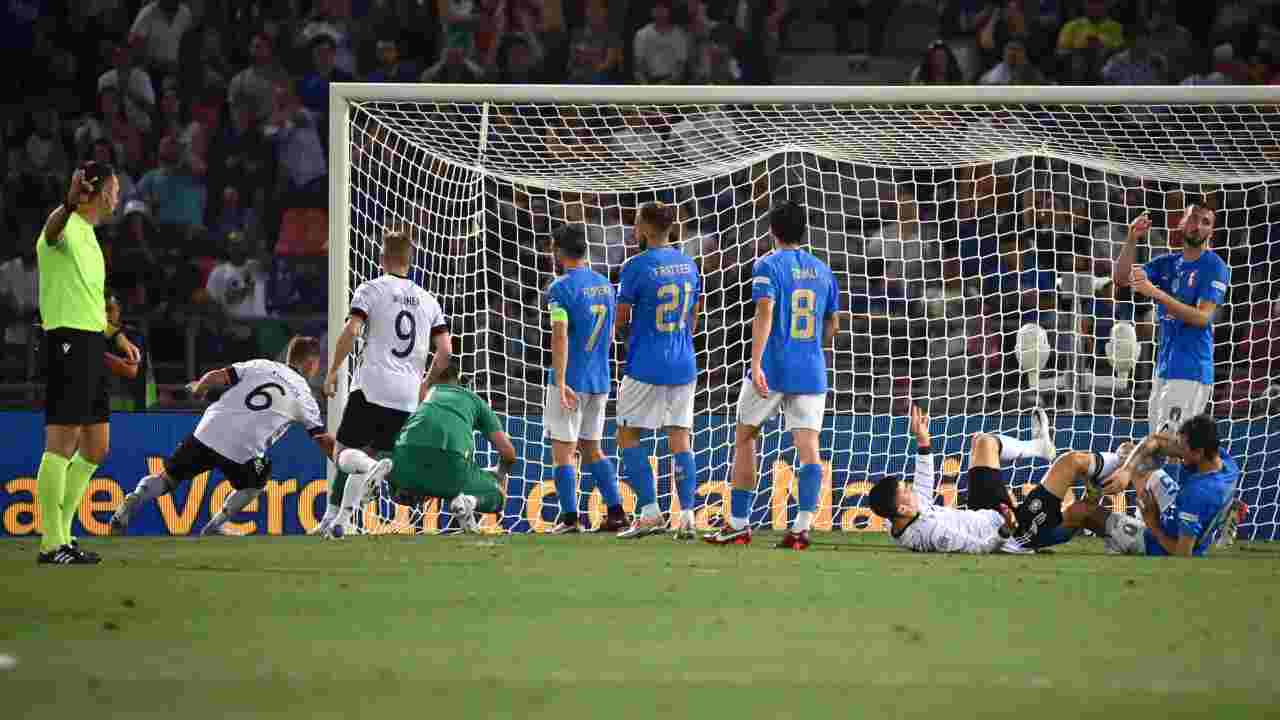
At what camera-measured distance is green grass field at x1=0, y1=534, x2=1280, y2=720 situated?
14.9ft

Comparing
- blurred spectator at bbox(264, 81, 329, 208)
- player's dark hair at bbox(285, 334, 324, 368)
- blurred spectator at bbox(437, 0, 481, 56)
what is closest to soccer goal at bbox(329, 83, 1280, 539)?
player's dark hair at bbox(285, 334, 324, 368)

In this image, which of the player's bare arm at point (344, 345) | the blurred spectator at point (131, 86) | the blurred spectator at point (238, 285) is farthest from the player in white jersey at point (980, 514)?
the blurred spectator at point (131, 86)

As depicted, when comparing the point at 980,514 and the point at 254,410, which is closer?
the point at 980,514

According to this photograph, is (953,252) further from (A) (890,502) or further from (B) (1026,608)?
(B) (1026,608)

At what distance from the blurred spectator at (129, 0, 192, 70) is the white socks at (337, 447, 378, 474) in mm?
8511

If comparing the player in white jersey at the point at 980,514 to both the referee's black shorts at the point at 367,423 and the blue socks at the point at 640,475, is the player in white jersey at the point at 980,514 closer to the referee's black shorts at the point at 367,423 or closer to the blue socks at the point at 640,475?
the blue socks at the point at 640,475

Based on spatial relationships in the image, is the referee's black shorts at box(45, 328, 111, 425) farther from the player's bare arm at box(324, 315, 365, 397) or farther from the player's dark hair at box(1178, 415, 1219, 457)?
the player's dark hair at box(1178, 415, 1219, 457)

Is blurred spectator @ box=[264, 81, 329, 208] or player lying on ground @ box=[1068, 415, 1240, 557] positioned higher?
blurred spectator @ box=[264, 81, 329, 208]

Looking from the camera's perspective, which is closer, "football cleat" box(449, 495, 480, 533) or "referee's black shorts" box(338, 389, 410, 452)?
"referee's black shorts" box(338, 389, 410, 452)

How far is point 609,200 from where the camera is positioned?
15594mm

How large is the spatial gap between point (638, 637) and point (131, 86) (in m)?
A: 13.8

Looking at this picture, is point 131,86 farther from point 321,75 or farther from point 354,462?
point 354,462

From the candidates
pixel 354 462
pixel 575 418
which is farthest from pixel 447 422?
pixel 575 418

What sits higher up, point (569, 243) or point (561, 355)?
point (569, 243)
